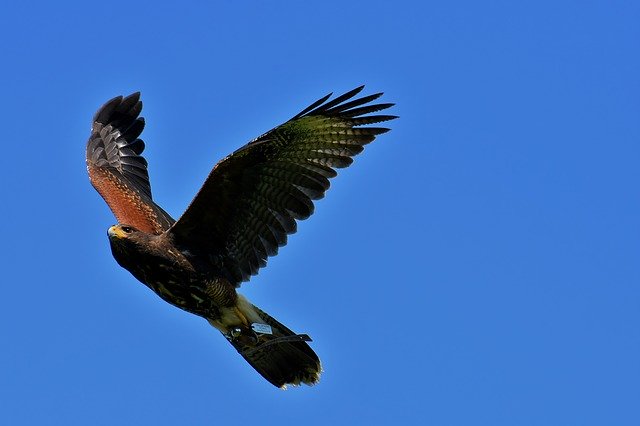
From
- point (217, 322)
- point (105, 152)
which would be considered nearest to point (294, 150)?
point (217, 322)

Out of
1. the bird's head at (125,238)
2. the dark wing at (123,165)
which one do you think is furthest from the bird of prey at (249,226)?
the dark wing at (123,165)

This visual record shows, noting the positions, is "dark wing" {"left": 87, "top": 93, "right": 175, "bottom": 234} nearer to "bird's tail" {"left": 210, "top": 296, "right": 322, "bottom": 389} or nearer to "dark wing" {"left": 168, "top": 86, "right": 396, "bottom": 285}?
"dark wing" {"left": 168, "top": 86, "right": 396, "bottom": 285}

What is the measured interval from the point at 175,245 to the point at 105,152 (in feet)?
10.0

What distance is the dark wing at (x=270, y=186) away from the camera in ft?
33.6

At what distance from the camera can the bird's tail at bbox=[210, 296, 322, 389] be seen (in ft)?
35.6

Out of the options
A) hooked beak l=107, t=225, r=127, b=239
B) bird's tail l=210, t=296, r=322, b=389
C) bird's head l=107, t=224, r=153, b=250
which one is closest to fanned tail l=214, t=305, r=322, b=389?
bird's tail l=210, t=296, r=322, b=389

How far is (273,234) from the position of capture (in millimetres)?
10656

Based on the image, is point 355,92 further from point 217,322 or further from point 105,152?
point 105,152

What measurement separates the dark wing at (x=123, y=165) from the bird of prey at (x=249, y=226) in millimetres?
A: 597

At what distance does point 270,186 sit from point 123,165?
10.2ft

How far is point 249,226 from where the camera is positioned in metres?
10.7

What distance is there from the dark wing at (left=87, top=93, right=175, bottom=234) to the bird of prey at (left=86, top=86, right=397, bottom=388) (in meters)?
0.60

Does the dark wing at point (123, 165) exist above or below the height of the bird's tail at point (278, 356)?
above

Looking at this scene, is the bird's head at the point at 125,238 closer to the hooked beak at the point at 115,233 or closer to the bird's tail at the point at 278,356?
the hooked beak at the point at 115,233
